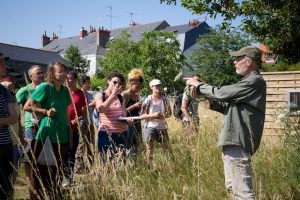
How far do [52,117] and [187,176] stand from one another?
1606mm

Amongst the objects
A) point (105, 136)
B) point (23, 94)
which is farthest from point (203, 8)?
point (23, 94)

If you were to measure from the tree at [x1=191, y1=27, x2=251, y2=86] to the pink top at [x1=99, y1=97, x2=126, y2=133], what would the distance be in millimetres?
43301

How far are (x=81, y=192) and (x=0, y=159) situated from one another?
81 centimetres

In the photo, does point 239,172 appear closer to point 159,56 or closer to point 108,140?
point 108,140

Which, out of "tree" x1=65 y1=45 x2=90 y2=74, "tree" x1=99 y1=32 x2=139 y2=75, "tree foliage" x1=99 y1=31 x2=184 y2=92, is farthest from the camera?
"tree" x1=65 y1=45 x2=90 y2=74

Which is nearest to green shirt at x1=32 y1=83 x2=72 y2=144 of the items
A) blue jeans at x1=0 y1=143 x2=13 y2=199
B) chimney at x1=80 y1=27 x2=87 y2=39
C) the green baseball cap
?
blue jeans at x1=0 y1=143 x2=13 y2=199

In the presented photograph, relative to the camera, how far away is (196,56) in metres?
53.1

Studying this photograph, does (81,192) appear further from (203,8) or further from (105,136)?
(203,8)

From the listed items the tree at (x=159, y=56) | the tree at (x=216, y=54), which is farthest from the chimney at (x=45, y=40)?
the tree at (x=159, y=56)

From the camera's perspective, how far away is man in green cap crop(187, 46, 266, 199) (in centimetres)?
379

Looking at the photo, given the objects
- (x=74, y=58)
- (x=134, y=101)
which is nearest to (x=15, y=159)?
(x=134, y=101)

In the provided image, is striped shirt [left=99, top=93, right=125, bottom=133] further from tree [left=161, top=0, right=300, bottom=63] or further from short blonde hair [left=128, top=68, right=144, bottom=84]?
tree [left=161, top=0, right=300, bottom=63]

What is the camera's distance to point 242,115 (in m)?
3.85

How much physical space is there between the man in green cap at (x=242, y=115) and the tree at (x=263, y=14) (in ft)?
6.93
